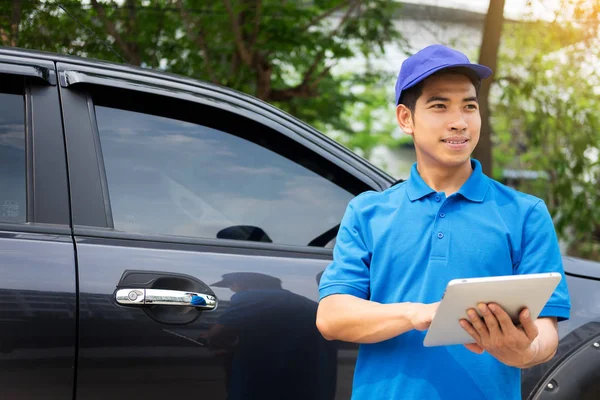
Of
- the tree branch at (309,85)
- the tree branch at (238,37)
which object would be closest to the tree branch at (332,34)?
the tree branch at (309,85)

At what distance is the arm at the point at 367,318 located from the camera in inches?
66.9

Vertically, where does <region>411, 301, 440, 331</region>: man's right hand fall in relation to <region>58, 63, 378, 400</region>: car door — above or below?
below

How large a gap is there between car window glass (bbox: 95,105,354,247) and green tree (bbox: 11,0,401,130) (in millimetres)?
2360

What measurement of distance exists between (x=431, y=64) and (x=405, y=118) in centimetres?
20

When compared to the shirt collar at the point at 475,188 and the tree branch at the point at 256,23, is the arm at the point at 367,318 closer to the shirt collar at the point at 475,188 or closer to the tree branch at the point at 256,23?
the shirt collar at the point at 475,188

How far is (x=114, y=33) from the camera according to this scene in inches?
225

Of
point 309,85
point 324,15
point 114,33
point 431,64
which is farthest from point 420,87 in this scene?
point 309,85

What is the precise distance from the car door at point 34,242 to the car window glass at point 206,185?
0.63ft

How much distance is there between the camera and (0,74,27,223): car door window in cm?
247

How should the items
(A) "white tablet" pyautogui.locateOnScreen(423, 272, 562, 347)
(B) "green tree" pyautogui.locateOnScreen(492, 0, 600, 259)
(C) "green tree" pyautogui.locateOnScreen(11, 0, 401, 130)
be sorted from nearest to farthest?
(A) "white tablet" pyautogui.locateOnScreen(423, 272, 562, 347), (C) "green tree" pyautogui.locateOnScreen(11, 0, 401, 130), (B) "green tree" pyautogui.locateOnScreen(492, 0, 600, 259)

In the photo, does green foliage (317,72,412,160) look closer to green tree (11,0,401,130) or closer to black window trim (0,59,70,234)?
green tree (11,0,401,130)

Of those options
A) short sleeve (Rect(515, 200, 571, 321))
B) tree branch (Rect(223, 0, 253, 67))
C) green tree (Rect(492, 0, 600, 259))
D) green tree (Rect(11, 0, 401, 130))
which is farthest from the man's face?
green tree (Rect(492, 0, 600, 259))

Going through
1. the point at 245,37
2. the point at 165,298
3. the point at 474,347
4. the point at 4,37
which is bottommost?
the point at 474,347

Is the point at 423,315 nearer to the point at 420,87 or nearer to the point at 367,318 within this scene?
the point at 367,318
